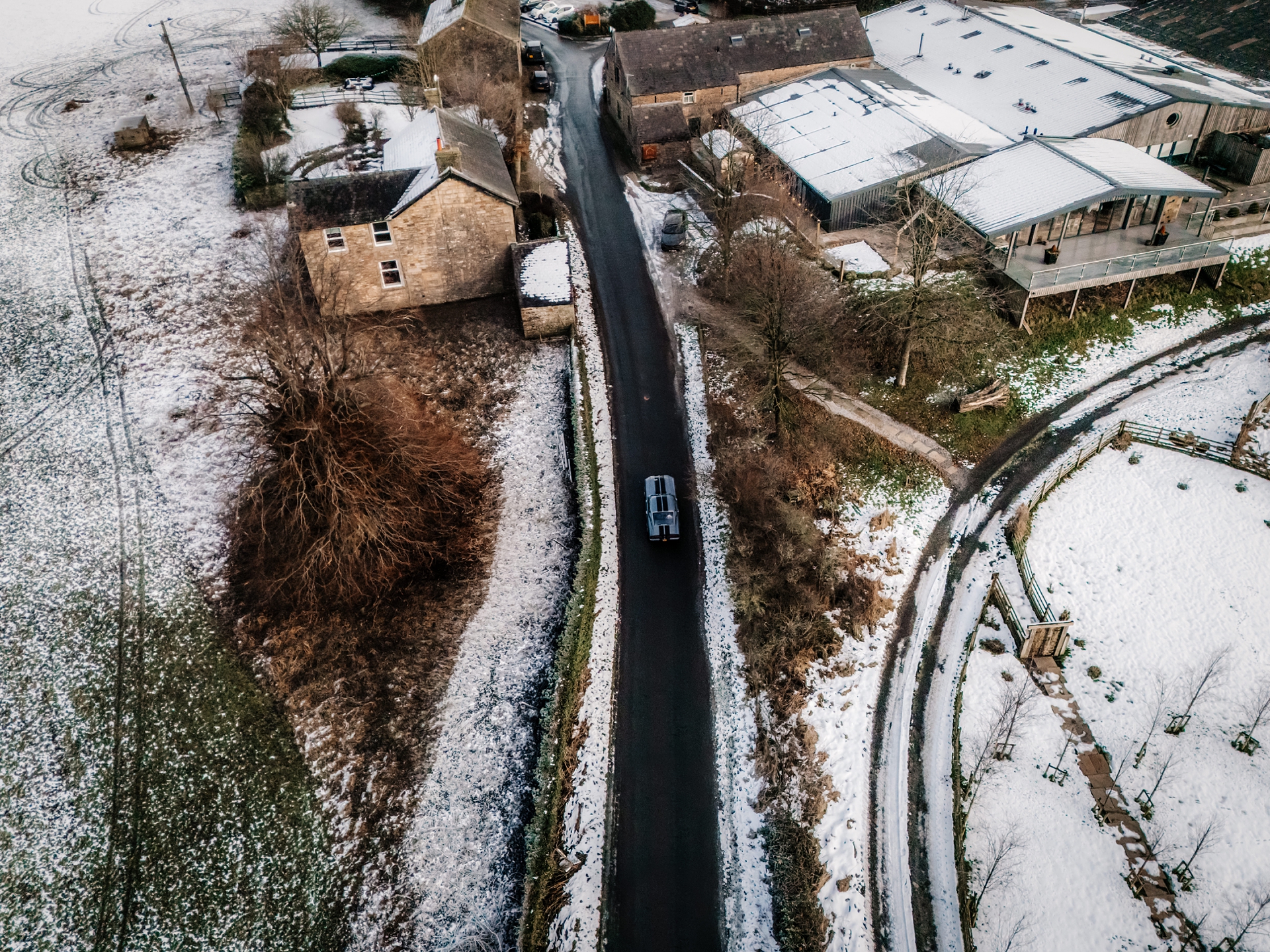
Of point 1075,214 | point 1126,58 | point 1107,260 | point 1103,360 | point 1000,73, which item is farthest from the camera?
point 1126,58

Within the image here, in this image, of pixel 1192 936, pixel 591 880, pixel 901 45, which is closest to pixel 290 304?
pixel 591 880

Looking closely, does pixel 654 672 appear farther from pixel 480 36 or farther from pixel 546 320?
pixel 480 36

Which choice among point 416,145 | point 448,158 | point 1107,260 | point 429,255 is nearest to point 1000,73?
point 1107,260

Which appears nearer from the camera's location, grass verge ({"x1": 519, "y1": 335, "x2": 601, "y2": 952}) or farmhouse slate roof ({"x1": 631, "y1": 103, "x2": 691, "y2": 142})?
grass verge ({"x1": 519, "y1": 335, "x2": 601, "y2": 952})

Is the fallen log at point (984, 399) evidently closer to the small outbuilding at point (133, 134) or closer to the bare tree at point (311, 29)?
the small outbuilding at point (133, 134)

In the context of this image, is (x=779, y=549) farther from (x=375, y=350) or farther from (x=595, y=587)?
(x=375, y=350)

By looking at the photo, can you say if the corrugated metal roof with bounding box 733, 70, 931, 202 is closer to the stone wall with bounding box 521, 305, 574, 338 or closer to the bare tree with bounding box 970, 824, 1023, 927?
the stone wall with bounding box 521, 305, 574, 338

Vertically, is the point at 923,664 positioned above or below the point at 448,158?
below

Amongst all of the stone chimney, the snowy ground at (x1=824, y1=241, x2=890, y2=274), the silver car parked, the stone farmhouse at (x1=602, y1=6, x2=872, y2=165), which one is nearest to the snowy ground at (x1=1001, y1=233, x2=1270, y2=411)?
the snowy ground at (x1=824, y1=241, x2=890, y2=274)
